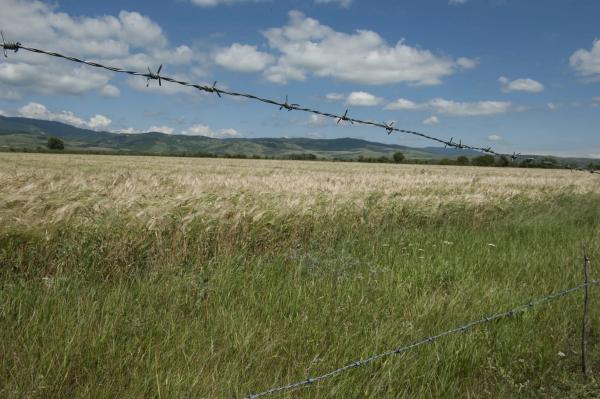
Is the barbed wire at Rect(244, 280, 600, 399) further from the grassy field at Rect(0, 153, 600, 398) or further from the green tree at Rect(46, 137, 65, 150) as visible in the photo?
the green tree at Rect(46, 137, 65, 150)

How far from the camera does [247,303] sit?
327 centimetres

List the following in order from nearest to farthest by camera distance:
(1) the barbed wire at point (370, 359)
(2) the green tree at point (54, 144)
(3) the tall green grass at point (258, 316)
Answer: (1) the barbed wire at point (370, 359)
(3) the tall green grass at point (258, 316)
(2) the green tree at point (54, 144)

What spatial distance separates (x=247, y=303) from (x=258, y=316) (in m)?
0.20

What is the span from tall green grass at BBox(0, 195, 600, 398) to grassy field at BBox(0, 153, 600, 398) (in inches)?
0.5

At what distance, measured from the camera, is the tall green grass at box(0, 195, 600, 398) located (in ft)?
7.48

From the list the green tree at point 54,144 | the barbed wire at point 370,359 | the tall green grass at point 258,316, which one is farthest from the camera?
the green tree at point 54,144

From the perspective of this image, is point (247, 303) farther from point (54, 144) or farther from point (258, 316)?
point (54, 144)

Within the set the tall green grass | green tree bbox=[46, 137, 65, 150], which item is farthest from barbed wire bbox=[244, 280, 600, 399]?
Answer: green tree bbox=[46, 137, 65, 150]

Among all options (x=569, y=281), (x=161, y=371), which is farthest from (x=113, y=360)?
(x=569, y=281)

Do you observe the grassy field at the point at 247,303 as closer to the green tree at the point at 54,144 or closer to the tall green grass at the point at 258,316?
the tall green grass at the point at 258,316

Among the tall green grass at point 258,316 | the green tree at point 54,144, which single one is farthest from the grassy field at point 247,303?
the green tree at point 54,144

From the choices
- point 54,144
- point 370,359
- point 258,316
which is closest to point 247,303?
point 258,316

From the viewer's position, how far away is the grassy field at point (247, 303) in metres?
2.31

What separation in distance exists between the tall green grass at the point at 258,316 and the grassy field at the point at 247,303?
1 centimetres
